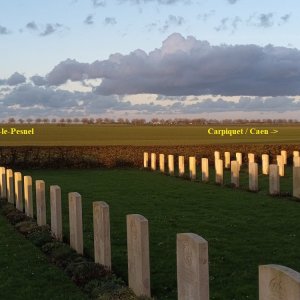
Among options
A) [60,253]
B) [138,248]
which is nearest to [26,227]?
[60,253]

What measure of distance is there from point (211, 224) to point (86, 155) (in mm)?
19266

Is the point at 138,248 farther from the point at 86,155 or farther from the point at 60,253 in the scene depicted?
the point at 86,155

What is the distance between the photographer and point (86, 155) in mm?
29922

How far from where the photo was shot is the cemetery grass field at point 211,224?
7.41 m

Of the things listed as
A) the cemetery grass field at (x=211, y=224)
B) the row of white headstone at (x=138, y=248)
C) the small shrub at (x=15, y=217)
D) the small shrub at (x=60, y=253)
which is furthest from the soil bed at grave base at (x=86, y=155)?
the small shrub at (x=60, y=253)

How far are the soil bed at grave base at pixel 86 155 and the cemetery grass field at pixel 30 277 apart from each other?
19.9 meters

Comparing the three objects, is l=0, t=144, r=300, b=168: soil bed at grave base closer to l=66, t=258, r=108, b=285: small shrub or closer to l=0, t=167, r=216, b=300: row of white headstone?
l=0, t=167, r=216, b=300: row of white headstone

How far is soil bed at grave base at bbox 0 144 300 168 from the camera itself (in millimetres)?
29234

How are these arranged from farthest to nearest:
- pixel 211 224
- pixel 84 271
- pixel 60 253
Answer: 1. pixel 211 224
2. pixel 60 253
3. pixel 84 271

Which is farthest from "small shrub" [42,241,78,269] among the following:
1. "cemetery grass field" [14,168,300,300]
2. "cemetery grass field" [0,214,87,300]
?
"cemetery grass field" [14,168,300,300]

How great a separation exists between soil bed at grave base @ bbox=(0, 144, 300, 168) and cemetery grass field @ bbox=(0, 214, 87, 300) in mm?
19872

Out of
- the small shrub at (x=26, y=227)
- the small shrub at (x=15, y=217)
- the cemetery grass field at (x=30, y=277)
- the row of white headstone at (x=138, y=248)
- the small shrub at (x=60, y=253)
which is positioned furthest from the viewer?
the small shrub at (x=15, y=217)

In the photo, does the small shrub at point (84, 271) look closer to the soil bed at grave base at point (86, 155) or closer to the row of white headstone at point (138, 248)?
the row of white headstone at point (138, 248)

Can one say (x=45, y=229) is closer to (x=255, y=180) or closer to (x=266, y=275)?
(x=266, y=275)
